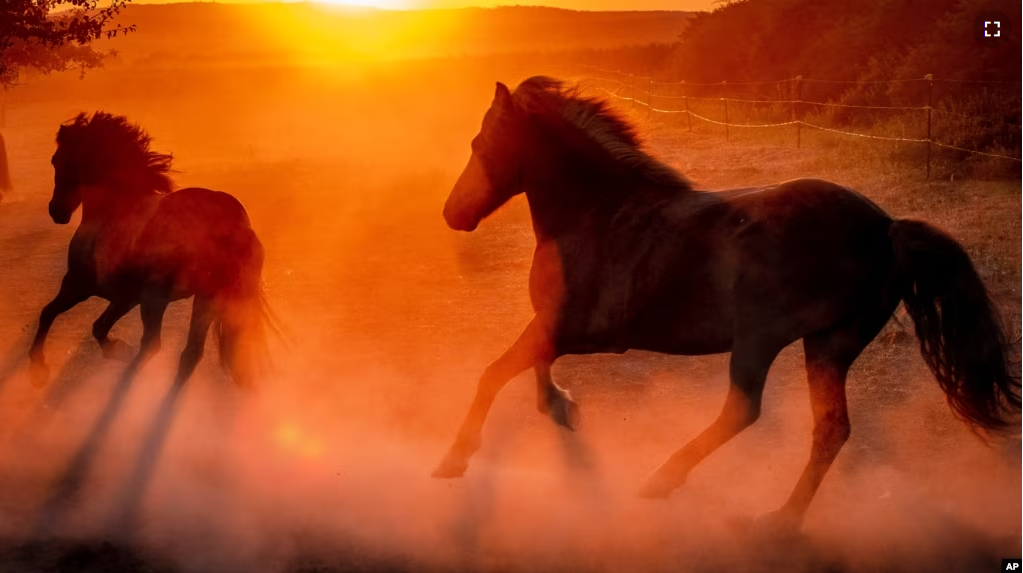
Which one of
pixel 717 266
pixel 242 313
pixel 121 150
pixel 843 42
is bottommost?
pixel 843 42

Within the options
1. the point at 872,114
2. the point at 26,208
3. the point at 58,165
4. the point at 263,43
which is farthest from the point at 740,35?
the point at 263,43

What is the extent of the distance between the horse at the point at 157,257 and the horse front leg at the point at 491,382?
7.09 ft

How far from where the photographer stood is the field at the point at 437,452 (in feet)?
14.9

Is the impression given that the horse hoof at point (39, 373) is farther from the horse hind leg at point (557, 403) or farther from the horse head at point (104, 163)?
the horse hind leg at point (557, 403)

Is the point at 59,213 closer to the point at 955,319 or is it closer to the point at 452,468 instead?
the point at 452,468

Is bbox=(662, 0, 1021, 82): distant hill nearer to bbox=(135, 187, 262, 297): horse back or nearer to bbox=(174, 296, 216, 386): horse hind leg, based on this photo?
bbox=(135, 187, 262, 297): horse back

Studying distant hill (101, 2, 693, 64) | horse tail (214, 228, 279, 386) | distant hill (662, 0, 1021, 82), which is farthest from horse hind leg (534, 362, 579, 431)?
distant hill (101, 2, 693, 64)

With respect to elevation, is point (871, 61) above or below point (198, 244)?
below

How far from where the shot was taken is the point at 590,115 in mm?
5512

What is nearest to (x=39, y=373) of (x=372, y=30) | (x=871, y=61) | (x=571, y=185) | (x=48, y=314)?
(x=48, y=314)

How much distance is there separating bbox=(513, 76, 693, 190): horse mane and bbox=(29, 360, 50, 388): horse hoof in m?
4.12

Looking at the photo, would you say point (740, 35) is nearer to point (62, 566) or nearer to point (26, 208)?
point (26, 208)

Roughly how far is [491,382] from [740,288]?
4.52 feet

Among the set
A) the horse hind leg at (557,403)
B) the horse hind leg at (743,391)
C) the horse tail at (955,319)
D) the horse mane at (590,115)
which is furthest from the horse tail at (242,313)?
the horse tail at (955,319)
